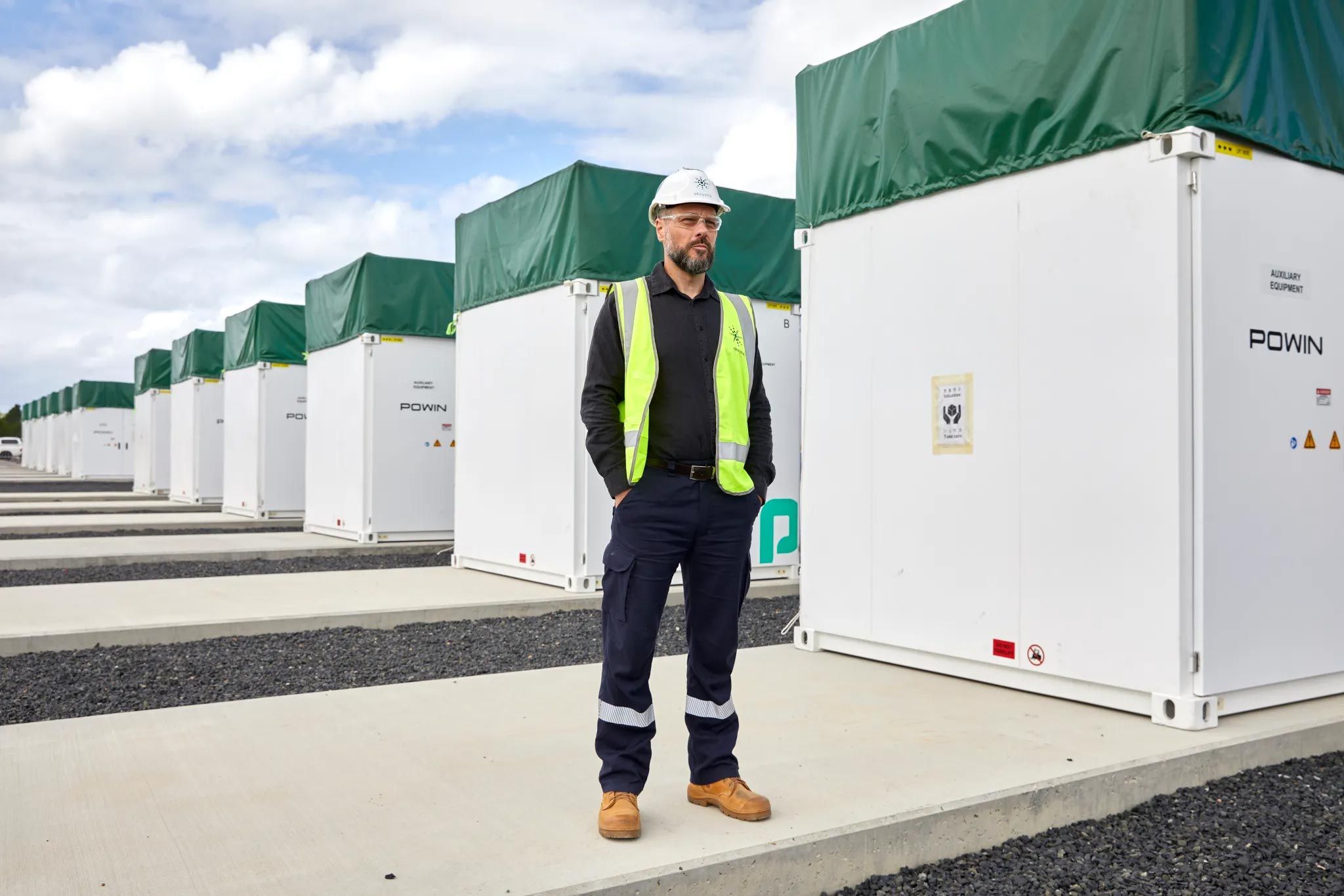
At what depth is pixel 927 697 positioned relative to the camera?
4895 mm

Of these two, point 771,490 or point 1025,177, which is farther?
point 771,490

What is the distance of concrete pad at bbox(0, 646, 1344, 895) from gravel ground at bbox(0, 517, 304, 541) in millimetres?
10675

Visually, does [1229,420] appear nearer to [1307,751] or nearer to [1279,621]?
[1279,621]

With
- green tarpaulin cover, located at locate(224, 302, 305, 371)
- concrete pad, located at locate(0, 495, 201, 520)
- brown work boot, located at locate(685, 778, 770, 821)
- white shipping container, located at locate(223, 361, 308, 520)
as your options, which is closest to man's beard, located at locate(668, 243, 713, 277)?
brown work boot, located at locate(685, 778, 770, 821)

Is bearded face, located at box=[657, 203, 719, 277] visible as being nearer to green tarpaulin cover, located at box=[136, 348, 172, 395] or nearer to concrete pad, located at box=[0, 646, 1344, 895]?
concrete pad, located at box=[0, 646, 1344, 895]

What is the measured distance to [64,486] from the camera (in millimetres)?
30344

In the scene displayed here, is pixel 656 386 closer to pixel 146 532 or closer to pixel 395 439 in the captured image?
pixel 395 439

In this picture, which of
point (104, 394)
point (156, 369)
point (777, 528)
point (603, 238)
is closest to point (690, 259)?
point (603, 238)

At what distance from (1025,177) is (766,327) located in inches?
169

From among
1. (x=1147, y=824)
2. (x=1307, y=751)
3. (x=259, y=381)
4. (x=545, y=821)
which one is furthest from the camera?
(x=259, y=381)

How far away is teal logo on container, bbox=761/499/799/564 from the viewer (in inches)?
356

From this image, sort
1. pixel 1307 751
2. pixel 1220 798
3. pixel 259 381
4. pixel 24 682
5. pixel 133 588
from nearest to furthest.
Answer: pixel 1220 798 < pixel 1307 751 < pixel 24 682 < pixel 133 588 < pixel 259 381

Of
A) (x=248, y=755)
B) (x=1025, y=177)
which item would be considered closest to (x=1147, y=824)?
(x=1025, y=177)

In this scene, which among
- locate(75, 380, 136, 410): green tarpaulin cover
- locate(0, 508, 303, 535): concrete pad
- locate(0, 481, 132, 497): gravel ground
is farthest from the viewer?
locate(75, 380, 136, 410): green tarpaulin cover
